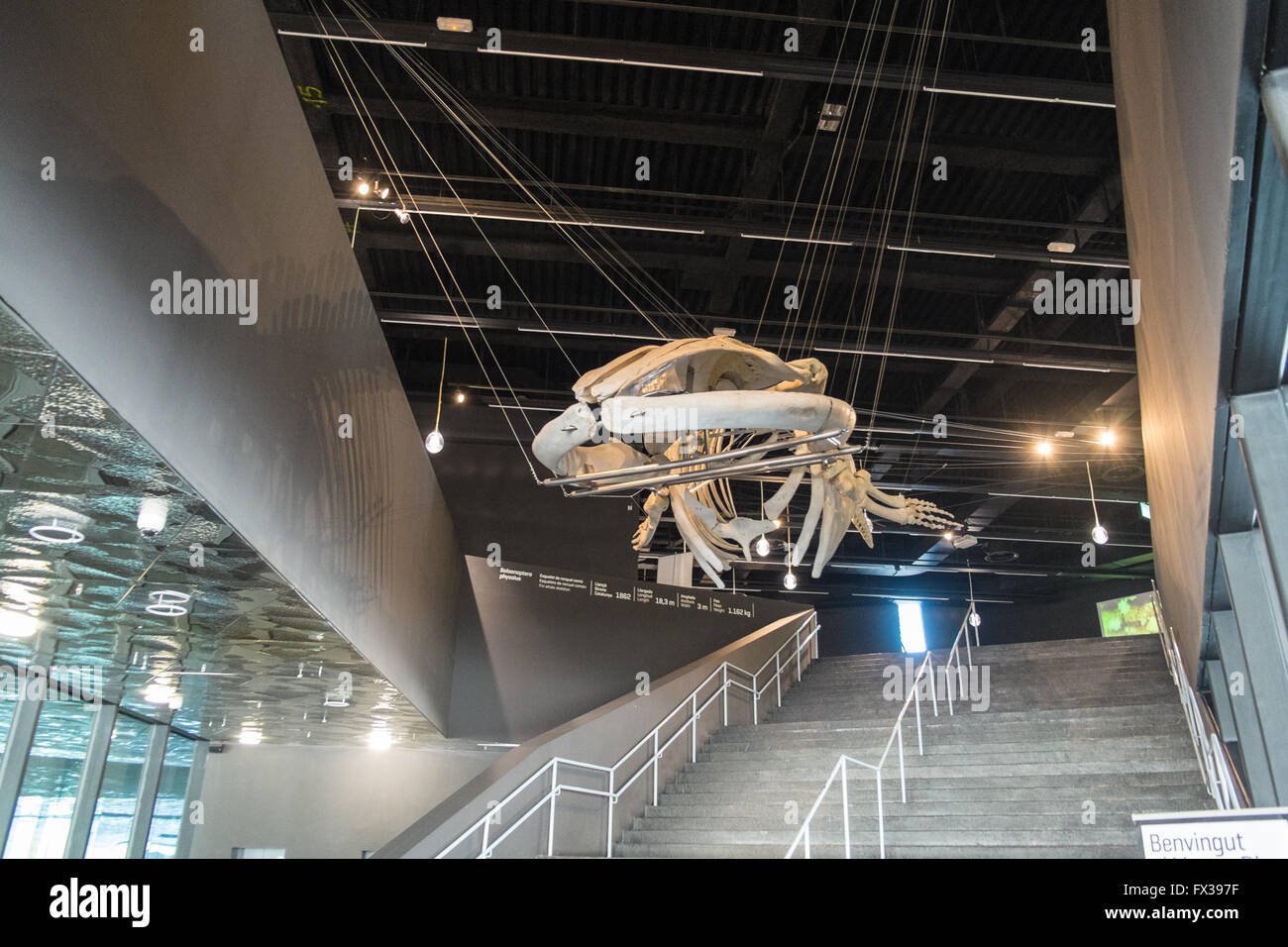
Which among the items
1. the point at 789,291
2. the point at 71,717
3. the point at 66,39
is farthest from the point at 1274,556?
the point at 71,717

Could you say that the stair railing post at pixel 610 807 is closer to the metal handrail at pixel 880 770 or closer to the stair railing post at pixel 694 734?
the metal handrail at pixel 880 770

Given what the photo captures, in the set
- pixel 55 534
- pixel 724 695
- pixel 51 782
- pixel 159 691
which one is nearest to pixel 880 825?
pixel 724 695

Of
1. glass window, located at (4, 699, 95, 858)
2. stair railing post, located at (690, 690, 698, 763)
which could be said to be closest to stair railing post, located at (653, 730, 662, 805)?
stair railing post, located at (690, 690, 698, 763)

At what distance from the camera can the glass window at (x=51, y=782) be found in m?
7.86

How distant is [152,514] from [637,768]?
5.29 metres

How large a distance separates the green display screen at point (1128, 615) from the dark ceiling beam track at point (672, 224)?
14564mm

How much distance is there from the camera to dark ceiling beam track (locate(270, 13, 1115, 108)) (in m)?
6.40

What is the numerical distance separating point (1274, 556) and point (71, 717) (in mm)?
9640

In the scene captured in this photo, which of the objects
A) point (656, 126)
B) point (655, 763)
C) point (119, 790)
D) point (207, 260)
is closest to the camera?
point (207, 260)

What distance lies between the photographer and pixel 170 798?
1107 cm

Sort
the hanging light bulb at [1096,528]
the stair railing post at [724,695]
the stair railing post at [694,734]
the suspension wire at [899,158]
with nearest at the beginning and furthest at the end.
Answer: the suspension wire at [899,158] < the stair railing post at [694,734] < the stair railing post at [724,695] < the hanging light bulb at [1096,528]

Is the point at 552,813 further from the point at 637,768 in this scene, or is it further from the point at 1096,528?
the point at 1096,528

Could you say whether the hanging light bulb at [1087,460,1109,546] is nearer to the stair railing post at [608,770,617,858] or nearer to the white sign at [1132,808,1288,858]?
the stair railing post at [608,770,617,858]

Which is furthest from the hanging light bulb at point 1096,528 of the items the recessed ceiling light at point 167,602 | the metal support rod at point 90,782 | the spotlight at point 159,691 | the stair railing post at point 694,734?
the metal support rod at point 90,782
